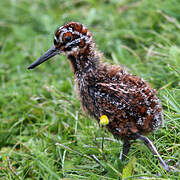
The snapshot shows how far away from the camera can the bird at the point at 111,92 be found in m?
3.20

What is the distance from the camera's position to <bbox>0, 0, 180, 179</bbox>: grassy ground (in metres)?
3.47

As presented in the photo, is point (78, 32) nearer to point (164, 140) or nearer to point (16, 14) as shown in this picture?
point (164, 140)

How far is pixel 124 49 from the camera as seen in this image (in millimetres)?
5586

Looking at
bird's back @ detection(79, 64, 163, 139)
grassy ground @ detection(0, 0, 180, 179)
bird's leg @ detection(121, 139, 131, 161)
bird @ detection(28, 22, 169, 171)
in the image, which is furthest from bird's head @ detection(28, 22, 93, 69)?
bird's leg @ detection(121, 139, 131, 161)

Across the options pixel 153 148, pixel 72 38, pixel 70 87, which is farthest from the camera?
pixel 70 87

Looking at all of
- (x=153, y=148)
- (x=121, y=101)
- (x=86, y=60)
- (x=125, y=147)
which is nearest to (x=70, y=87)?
(x=86, y=60)

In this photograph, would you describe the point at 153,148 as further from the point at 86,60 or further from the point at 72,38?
the point at 72,38

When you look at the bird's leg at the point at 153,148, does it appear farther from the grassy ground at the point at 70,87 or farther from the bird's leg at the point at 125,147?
the bird's leg at the point at 125,147

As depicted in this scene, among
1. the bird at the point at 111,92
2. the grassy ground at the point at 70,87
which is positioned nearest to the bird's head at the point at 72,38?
the bird at the point at 111,92

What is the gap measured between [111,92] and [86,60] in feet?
1.45

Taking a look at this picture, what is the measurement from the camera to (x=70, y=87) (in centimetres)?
501

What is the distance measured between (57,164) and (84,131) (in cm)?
47

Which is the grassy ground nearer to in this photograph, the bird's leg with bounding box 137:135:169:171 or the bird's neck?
the bird's leg with bounding box 137:135:169:171

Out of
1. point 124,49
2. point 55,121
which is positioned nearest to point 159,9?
point 124,49
